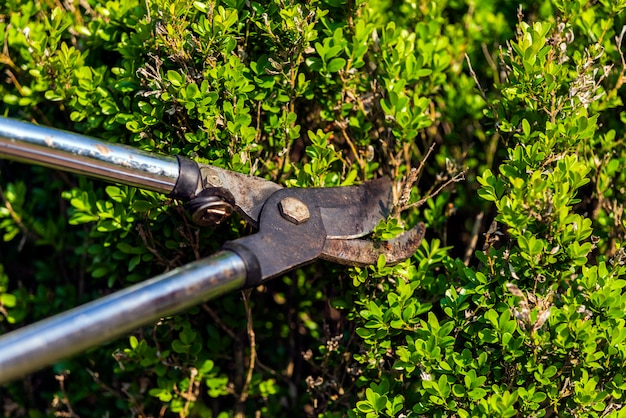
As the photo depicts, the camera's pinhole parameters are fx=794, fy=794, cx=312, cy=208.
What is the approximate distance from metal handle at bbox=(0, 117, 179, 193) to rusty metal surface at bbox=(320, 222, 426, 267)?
54cm

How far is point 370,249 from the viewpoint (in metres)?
2.57

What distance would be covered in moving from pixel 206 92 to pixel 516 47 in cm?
101

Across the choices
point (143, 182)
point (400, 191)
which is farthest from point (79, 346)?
point (400, 191)

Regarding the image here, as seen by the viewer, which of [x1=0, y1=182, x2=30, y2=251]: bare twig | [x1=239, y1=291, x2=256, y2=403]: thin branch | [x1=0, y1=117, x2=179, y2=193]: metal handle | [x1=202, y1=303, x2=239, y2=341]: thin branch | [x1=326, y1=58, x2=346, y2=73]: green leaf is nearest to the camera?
[x1=0, y1=117, x2=179, y2=193]: metal handle

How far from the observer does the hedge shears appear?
188 centimetres

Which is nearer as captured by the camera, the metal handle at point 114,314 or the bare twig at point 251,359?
the metal handle at point 114,314

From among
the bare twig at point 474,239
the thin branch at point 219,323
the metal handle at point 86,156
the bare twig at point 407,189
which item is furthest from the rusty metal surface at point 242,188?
the bare twig at point 474,239

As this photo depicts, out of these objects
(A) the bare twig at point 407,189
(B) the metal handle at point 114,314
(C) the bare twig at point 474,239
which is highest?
(A) the bare twig at point 407,189

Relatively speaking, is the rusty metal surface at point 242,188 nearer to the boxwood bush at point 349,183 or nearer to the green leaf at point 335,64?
the boxwood bush at point 349,183

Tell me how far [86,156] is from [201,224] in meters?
0.40

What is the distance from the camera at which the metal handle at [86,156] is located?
2.22 meters

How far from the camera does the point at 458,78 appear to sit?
3.44 metres

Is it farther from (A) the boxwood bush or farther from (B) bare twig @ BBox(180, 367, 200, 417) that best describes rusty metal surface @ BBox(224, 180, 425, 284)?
(B) bare twig @ BBox(180, 367, 200, 417)

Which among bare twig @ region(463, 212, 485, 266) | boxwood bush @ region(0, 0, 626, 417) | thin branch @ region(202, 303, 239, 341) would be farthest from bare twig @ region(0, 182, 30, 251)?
bare twig @ region(463, 212, 485, 266)
